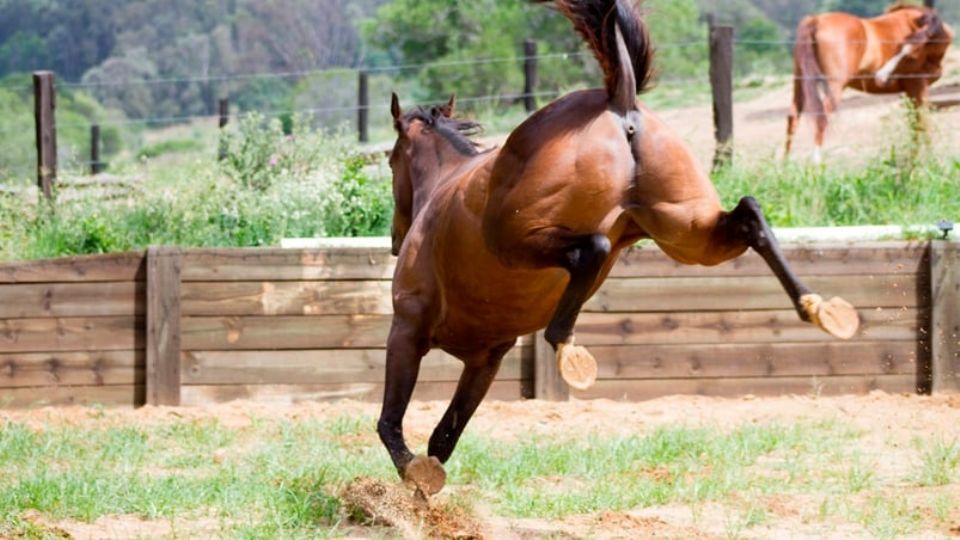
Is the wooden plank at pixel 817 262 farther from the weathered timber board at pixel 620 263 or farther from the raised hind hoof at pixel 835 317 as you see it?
the raised hind hoof at pixel 835 317

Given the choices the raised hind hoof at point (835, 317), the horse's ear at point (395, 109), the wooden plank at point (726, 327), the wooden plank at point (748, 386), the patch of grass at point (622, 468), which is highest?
the horse's ear at point (395, 109)

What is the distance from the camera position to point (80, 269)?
8.80 meters

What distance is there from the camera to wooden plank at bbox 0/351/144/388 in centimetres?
873

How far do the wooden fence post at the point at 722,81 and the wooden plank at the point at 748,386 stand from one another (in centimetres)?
344

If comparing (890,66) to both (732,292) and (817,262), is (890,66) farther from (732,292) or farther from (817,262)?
(732,292)

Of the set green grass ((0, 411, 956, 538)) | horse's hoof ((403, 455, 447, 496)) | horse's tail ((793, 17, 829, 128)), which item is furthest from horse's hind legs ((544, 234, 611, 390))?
horse's tail ((793, 17, 829, 128))

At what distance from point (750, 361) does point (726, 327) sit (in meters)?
0.26

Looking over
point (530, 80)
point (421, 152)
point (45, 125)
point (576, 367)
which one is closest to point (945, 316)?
point (421, 152)

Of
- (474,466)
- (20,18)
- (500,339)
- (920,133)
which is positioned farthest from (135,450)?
(20,18)

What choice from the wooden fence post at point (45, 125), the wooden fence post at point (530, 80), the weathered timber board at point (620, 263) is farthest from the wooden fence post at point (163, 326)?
the wooden fence post at point (530, 80)

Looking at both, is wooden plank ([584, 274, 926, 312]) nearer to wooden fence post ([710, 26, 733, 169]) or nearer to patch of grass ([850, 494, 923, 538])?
patch of grass ([850, 494, 923, 538])

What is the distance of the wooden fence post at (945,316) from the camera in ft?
29.1

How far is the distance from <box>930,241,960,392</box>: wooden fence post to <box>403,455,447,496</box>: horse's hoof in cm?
448

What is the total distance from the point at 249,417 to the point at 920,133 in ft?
21.6
